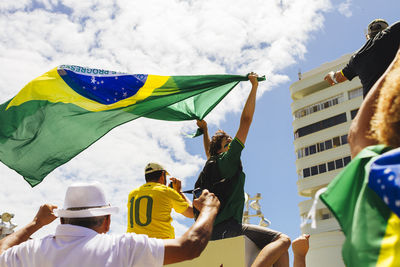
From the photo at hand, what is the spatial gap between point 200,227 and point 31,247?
89cm

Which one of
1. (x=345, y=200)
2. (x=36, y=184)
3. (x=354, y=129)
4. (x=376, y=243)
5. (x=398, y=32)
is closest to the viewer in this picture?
(x=376, y=243)

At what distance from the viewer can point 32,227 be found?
8.57ft

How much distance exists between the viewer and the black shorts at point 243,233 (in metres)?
4.12

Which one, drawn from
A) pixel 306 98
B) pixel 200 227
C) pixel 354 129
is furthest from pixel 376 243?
pixel 306 98

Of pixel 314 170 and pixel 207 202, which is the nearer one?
pixel 207 202

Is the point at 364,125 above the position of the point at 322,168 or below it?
below

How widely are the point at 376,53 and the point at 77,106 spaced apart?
12.8 ft

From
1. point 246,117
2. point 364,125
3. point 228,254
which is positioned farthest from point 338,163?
point 364,125

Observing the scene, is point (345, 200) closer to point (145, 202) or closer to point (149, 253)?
point (149, 253)

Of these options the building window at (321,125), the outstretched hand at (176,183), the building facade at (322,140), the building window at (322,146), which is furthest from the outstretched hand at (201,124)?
the building window at (321,125)

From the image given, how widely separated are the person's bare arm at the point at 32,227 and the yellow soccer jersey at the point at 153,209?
190cm

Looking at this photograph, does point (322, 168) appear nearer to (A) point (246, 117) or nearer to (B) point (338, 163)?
(B) point (338, 163)

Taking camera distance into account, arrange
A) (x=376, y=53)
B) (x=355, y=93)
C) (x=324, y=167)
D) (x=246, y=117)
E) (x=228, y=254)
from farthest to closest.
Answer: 1. (x=324, y=167)
2. (x=355, y=93)
3. (x=246, y=117)
4. (x=228, y=254)
5. (x=376, y=53)

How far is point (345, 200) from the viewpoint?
1.32 meters
